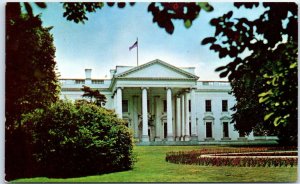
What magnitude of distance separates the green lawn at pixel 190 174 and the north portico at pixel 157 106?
35.2 inches

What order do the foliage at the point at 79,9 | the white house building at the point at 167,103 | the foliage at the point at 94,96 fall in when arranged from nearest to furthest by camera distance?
the foliage at the point at 79,9
the white house building at the point at 167,103
the foliage at the point at 94,96

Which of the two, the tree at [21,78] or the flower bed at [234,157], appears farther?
the flower bed at [234,157]

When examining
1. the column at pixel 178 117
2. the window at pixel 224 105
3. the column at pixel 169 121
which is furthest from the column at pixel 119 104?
the window at pixel 224 105

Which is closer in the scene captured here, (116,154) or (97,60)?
(97,60)

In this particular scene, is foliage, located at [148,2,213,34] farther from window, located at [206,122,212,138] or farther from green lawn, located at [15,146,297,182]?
window, located at [206,122,212,138]

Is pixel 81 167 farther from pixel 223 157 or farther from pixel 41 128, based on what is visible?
pixel 223 157

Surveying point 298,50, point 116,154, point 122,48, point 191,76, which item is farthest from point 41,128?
point 298,50

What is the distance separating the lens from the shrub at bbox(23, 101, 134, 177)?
6281 millimetres

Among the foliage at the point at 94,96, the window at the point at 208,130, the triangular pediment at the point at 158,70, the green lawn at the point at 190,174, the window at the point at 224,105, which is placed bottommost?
the green lawn at the point at 190,174

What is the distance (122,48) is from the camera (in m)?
5.91

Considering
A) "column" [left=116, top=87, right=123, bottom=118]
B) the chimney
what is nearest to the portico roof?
"column" [left=116, top=87, right=123, bottom=118]

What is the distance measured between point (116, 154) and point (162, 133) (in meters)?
1.04

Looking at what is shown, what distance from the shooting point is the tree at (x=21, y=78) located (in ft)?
14.6

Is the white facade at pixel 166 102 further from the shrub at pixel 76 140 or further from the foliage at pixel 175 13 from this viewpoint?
the foliage at pixel 175 13
